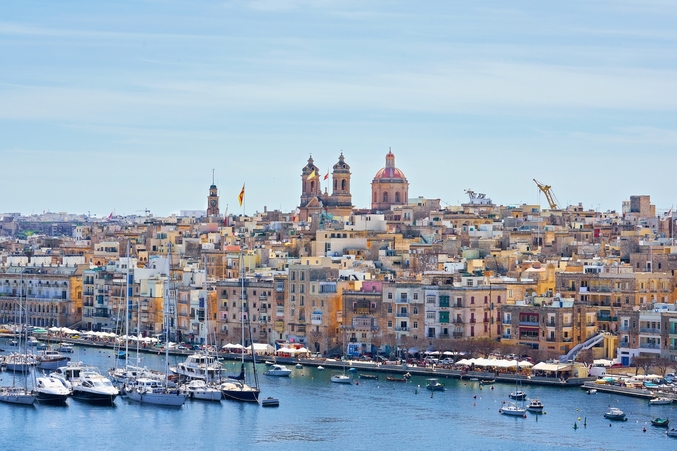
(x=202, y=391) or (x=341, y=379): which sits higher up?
(x=341, y=379)

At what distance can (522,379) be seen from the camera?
234 ft

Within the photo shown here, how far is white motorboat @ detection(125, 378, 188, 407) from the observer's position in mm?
66375

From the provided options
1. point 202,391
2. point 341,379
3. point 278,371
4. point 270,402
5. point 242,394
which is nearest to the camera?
point 270,402

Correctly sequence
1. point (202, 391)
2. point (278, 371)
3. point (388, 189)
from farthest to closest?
1. point (388, 189)
2. point (278, 371)
3. point (202, 391)

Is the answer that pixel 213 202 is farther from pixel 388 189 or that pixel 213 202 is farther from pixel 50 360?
pixel 50 360

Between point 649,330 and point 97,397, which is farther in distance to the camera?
point 649,330

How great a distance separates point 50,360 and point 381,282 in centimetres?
1538

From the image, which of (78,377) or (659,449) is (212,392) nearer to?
(78,377)

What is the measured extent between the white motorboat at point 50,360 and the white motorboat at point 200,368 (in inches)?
269

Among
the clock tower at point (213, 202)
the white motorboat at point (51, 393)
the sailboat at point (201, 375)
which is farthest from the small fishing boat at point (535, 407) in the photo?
the clock tower at point (213, 202)

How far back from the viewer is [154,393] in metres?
66.9

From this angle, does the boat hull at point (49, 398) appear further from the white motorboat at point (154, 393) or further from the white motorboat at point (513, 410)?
the white motorboat at point (513, 410)

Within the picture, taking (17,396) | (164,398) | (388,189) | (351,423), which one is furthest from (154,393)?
(388,189)

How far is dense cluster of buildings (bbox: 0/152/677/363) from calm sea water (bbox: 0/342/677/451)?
261 inches
